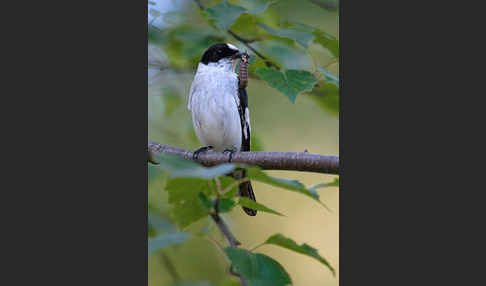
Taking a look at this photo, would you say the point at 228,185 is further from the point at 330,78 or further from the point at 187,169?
the point at 330,78

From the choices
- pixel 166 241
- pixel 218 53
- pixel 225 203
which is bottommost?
pixel 166 241

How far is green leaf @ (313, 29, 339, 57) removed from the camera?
10.7 feet

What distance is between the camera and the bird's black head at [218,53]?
3.99 metres

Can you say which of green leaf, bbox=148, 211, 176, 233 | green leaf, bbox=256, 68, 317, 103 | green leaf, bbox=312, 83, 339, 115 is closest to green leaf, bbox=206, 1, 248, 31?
green leaf, bbox=256, 68, 317, 103

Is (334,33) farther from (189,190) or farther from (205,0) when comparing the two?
(189,190)

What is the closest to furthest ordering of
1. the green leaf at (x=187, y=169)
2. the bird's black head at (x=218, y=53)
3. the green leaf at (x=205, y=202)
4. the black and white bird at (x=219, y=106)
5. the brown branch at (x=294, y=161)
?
the green leaf at (x=187, y=169)
the green leaf at (x=205, y=202)
the brown branch at (x=294, y=161)
the bird's black head at (x=218, y=53)
the black and white bird at (x=219, y=106)

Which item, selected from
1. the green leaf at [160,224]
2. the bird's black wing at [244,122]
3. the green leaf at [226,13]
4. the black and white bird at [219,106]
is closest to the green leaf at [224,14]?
the green leaf at [226,13]

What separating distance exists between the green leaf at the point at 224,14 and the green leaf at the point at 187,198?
51.3 inches

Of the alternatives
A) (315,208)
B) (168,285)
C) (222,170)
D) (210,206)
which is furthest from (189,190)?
(315,208)

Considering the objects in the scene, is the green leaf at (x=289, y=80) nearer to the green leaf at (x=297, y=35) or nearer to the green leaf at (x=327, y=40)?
the green leaf at (x=297, y=35)

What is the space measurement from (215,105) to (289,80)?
1.29 m

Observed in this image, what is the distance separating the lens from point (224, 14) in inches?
130

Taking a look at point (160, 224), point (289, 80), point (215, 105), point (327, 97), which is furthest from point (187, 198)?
point (215, 105)

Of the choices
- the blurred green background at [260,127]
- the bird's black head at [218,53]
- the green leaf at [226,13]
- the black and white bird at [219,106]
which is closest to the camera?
the blurred green background at [260,127]
